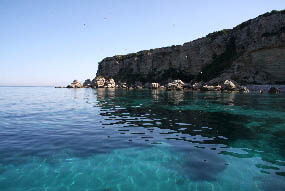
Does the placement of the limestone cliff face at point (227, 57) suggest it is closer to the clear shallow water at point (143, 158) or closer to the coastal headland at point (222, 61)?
the coastal headland at point (222, 61)

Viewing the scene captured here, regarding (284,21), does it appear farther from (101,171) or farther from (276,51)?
(101,171)

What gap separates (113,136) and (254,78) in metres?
57.8

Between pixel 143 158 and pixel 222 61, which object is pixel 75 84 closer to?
pixel 222 61

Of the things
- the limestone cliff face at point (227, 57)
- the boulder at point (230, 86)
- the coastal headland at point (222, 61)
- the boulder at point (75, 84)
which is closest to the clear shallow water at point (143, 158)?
the boulder at point (230, 86)

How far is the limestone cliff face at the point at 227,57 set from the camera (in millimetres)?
56500

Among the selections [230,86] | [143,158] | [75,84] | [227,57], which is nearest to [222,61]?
[227,57]

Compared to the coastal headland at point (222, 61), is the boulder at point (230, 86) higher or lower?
lower

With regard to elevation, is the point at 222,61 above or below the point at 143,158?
above

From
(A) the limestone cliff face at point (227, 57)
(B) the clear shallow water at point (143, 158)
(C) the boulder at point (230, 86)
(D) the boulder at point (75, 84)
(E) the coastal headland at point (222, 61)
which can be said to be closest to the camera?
(B) the clear shallow water at point (143, 158)

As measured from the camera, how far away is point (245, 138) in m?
10.4

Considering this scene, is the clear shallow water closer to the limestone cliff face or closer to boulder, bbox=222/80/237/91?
boulder, bbox=222/80/237/91

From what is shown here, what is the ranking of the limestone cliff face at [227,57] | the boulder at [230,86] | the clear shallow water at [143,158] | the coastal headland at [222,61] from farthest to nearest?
the limestone cliff face at [227,57] < the coastal headland at [222,61] < the boulder at [230,86] < the clear shallow water at [143,158]

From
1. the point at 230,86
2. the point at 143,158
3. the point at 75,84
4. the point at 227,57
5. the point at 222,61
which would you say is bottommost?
the point at 143,158

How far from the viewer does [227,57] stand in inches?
2790
